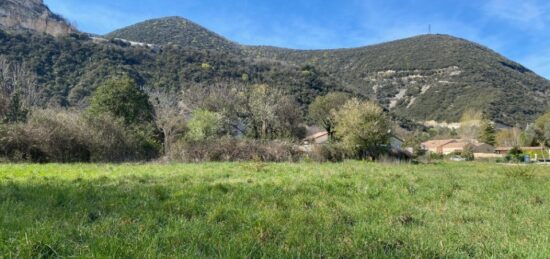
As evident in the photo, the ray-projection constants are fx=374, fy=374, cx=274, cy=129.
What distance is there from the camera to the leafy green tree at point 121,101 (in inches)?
1298

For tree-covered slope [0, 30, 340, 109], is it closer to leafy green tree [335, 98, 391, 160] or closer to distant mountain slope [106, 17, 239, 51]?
distant mountain slope [106, 17, 239, 51]

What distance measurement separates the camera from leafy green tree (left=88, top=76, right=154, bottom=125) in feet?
108

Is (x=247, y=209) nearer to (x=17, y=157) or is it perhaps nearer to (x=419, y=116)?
(x=17, y=157)

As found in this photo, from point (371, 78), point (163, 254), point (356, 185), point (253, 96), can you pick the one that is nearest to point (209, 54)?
point (253, 96)

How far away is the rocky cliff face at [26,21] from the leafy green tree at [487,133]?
8660 centimetres

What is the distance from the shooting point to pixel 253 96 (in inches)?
1694

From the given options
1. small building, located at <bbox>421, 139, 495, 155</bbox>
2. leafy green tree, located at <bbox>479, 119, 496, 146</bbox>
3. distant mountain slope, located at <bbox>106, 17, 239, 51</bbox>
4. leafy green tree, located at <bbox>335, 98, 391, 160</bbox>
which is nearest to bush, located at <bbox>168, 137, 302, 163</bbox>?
leafy green tree, located at <bbox>335, 98, 391, 160</bbox>

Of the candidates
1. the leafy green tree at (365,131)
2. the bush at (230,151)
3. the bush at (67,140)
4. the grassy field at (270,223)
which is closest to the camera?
the grassy field at (270,223)

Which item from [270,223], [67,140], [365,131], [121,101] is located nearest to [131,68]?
[121,101]

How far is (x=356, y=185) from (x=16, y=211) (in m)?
6.87

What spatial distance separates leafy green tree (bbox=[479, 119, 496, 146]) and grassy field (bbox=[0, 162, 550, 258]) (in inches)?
3298

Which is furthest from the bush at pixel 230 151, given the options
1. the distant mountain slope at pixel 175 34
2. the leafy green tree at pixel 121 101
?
the distant mountain slope at pixel 175 34

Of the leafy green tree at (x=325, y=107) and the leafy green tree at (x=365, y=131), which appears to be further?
the leafy green tree at (x=325, y=107)

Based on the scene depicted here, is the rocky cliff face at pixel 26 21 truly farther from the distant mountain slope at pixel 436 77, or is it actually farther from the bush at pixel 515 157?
the bush at pixel 515 157
